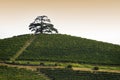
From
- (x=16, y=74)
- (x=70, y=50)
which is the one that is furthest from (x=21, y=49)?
(x=16, y=74)

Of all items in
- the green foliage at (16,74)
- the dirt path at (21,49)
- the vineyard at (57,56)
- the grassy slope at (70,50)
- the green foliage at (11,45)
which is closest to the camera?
the green foliage at (16,74)

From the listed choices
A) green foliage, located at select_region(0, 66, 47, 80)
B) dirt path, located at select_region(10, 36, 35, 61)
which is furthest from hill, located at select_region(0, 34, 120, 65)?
green foliage, located at select_region(0, 66, 47, 80)

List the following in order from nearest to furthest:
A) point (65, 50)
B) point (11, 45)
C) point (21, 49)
Result: point (21, 49), point (65, 50), point (11, 45)

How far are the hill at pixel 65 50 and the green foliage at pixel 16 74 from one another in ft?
49.7

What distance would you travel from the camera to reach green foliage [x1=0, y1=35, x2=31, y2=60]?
297 feet

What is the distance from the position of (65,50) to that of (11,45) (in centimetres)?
1679

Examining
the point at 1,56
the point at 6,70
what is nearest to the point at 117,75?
the point at 6,70

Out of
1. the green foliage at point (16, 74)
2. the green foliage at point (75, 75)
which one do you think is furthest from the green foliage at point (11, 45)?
the green foliage at point (75, 75)

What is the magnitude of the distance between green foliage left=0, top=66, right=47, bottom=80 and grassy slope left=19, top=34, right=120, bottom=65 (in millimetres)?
15627

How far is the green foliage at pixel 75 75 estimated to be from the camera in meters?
68.2

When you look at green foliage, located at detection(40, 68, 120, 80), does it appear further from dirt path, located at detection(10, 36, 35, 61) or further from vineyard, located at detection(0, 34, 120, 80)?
dirt path, located at detection(10, 36, 35, 61)

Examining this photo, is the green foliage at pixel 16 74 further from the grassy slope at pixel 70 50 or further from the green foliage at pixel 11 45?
the green foliage at pixel 11 45

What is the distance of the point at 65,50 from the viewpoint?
95.5 metres

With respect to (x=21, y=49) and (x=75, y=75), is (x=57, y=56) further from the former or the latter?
(x=75, y=75)
